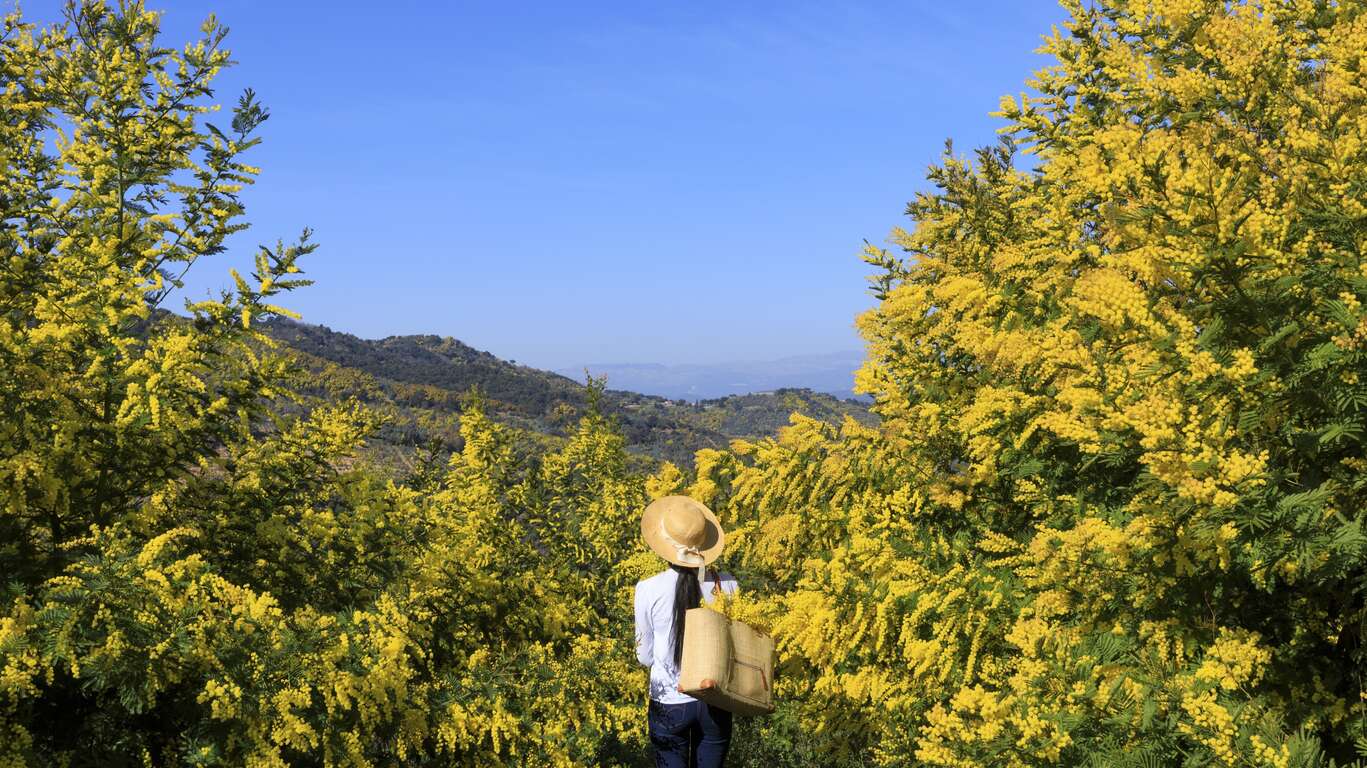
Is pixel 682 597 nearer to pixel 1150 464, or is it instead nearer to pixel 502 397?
Answer: pixel 1150 464

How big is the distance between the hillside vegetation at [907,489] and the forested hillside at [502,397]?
117 ft

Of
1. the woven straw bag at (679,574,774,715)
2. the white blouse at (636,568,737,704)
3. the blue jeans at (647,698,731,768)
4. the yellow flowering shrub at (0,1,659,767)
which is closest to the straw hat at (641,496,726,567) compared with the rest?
the white blouse at (636,568,737,704)

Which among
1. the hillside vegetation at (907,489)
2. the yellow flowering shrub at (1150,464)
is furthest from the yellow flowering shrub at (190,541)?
the yellow flowering shrub at (1150,464)

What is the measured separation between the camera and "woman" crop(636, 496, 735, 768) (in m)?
4.83

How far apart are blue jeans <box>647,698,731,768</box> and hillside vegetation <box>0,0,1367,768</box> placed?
1.97ft

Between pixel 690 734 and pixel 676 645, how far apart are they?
20.2 inches

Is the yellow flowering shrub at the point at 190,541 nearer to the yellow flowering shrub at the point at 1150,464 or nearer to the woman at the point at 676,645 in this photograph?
the woman at the point at 676,645

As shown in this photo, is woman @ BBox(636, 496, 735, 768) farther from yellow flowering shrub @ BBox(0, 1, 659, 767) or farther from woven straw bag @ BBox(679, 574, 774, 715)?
yellow flowering shrub @ BBox(0, 1, 659, 767)

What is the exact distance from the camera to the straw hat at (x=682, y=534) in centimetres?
504

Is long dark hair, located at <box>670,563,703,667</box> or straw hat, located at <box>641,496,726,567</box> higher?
straw hat, located at <box>641,496,726,567</box>

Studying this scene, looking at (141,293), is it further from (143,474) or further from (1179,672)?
(1179,672)

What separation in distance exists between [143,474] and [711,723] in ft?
14.3

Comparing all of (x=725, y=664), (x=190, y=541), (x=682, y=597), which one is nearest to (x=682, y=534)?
(x=682, y=597)

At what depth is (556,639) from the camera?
27.1ft
